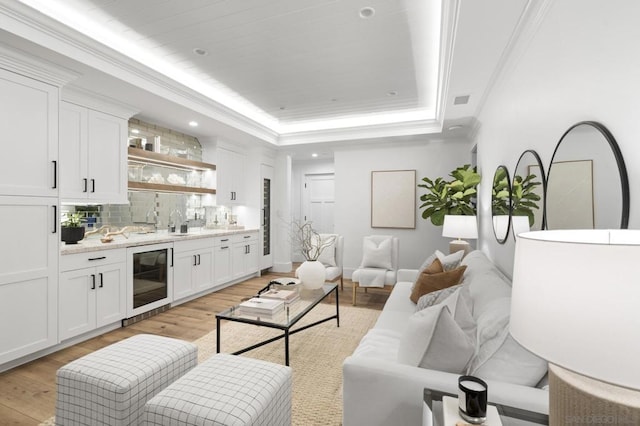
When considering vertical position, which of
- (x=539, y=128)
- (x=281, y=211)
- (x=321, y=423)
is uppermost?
(x=539, y=128)

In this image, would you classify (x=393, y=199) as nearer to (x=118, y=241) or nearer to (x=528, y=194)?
(x=528, y=194)

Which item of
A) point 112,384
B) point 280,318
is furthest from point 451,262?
point 112,384

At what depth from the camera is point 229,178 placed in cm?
535

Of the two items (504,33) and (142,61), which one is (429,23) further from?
(142,61)

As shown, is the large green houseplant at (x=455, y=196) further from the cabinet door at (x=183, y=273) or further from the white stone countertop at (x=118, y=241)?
the cabinet door at (x=183, y=273)

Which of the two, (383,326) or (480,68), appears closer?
(383,326)

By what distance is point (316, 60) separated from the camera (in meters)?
3.09

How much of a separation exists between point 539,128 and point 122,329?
396 centimetres

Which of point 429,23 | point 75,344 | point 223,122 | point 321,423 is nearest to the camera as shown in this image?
point 321,423

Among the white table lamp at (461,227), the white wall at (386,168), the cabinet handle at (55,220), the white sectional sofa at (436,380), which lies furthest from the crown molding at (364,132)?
the white sectional sofa at (436,380)

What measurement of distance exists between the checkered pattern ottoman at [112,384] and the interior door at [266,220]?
4.05m

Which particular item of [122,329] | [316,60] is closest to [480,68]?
[316,60]

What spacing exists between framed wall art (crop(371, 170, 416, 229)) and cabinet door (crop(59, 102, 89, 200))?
4.07 meters

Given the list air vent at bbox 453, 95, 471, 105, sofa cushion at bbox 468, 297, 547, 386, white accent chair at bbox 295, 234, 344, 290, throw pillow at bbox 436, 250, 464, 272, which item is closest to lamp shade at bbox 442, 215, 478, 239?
throw pillow at bbox 436, 250, 464, 272
